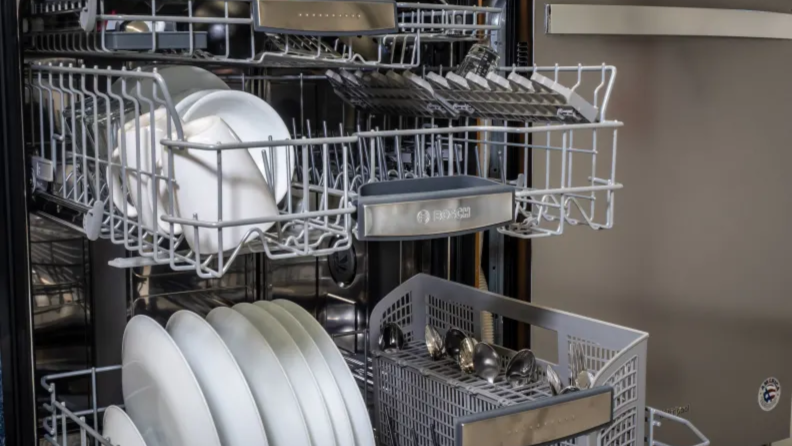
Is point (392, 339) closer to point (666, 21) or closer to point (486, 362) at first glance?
point (486, 362)

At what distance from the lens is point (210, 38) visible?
124cm

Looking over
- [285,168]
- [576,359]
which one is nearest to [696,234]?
[576,359]

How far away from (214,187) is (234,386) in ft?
0.82

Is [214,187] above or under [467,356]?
above

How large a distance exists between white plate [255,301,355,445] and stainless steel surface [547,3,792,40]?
22.1 inches

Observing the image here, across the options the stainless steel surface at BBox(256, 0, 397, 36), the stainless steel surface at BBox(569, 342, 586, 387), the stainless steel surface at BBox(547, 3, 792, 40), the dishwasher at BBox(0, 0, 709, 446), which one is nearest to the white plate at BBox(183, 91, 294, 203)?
the dishwasher at BBox(0, 0, 709, 446)

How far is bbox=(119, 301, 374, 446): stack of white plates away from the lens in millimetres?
999

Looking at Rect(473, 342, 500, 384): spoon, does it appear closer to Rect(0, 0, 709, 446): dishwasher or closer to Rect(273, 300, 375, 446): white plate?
Rect(0, 0, 709, 446): dishwasher

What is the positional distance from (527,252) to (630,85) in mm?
315

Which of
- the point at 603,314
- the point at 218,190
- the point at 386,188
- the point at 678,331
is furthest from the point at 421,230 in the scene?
the point at 678,331

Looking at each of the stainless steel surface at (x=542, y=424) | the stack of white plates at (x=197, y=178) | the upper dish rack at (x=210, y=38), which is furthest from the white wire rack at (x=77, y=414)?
the upper dish rack at (x=210, y=38)

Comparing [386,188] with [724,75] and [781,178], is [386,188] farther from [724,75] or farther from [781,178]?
[781,178]

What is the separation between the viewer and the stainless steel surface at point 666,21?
4.61ft

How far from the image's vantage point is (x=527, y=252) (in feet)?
4.72
